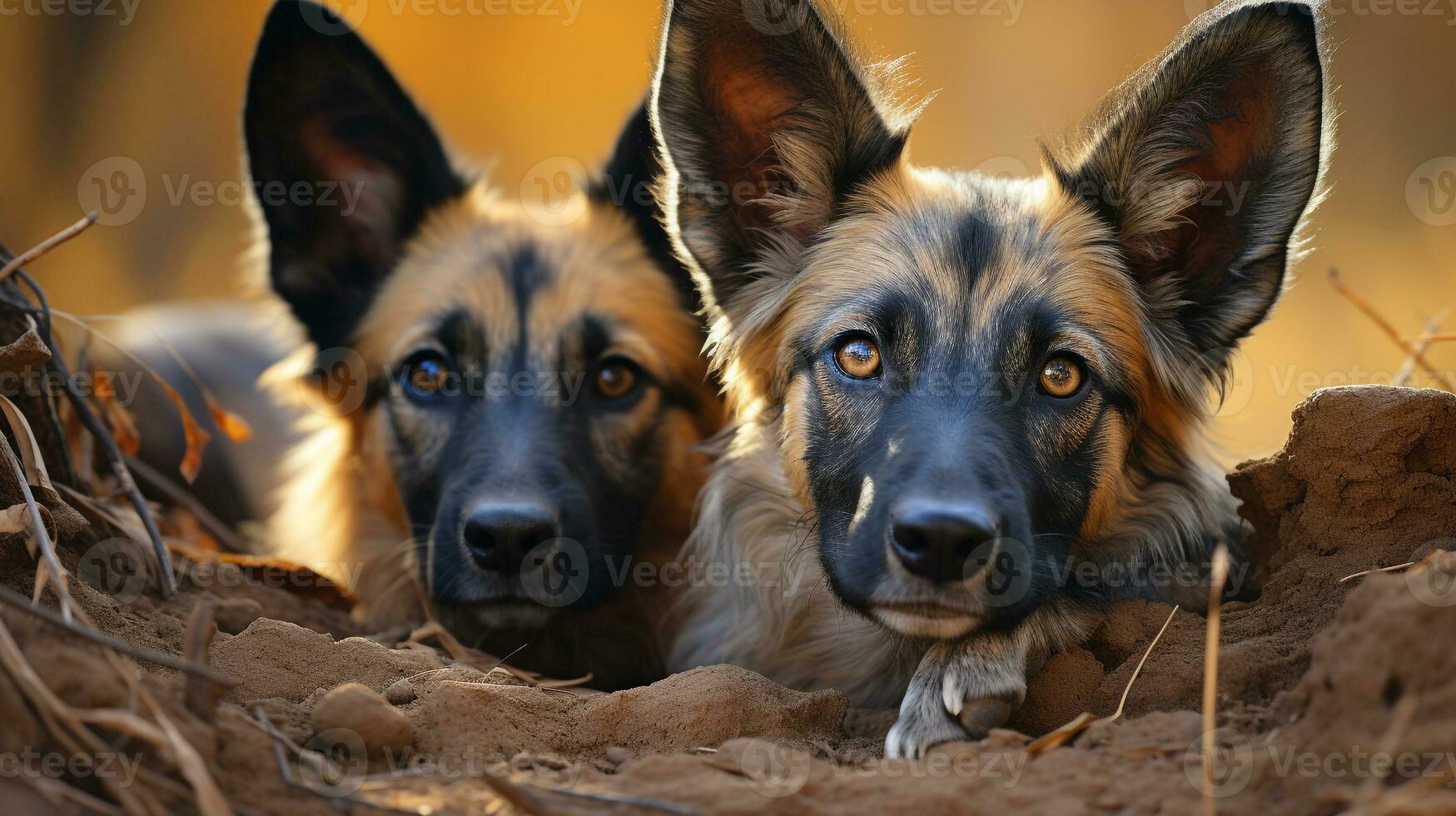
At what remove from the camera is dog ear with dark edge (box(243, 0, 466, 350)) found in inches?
192

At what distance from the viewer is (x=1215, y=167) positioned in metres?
3.85

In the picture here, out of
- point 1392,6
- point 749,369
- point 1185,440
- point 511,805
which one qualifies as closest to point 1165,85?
point 1185,440

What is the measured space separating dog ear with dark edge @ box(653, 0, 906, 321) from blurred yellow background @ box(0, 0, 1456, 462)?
12.7 ft

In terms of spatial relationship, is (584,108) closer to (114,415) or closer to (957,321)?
(114,415)

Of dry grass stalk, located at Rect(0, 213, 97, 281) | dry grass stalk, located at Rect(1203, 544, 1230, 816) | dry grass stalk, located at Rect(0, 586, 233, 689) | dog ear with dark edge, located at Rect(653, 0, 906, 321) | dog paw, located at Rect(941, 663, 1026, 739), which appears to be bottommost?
dog paw, located at Rect(941, 663, 1026, 739)

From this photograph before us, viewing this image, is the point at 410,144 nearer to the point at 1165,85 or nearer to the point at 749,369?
the point at 749,369

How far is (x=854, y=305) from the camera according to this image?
3.78 m

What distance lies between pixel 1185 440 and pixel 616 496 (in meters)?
2.14

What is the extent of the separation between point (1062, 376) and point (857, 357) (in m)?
0.62

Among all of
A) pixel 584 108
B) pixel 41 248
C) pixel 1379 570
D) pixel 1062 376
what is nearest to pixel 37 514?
pixel 41 248

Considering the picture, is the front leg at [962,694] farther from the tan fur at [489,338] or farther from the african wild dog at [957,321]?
the tan fur at [489,338]

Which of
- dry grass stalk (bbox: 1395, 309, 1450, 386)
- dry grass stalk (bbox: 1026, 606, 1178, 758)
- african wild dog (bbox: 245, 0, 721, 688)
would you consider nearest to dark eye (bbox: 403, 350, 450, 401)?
african wild dog (bbox: 245, 0, 721, 688)

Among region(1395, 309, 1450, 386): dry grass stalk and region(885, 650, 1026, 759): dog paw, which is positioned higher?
region(1395, 309, 1450, 386): dry grass stalk

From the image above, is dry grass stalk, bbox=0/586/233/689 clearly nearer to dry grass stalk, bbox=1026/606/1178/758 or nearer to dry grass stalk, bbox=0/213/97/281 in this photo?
dry grass stalk, bbox=0/213/97/281
